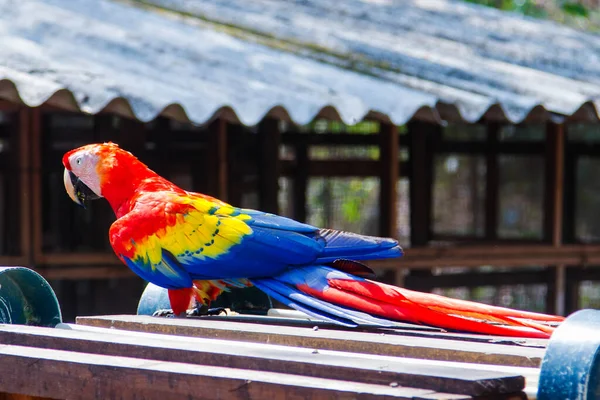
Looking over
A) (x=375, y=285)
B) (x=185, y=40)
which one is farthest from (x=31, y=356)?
(x=185, y=40)

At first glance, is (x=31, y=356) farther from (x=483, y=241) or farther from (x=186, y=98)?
(x=483, y=241)

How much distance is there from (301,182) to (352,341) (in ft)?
15.8

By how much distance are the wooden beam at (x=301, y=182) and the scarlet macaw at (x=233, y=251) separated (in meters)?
3.75

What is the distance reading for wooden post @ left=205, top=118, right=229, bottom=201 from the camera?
5.09m

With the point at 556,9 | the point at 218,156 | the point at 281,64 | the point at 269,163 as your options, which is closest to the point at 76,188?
the point at 218,156

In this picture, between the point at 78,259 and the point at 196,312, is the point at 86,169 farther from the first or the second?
the point at 78,259

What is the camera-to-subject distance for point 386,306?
226 cm

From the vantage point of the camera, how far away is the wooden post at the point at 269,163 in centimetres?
558

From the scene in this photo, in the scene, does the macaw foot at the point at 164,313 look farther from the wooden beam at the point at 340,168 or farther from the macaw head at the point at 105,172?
the wooden beam at the point at 340,168

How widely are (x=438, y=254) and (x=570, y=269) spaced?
4.24ft

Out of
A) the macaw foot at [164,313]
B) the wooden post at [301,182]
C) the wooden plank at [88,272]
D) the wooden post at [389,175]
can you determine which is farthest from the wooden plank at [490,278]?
the macaw foot at [164,313]

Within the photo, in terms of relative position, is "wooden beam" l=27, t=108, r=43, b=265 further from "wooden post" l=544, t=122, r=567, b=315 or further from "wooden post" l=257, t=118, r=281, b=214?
"wooden post" l=544, t=122, r=567, b=315

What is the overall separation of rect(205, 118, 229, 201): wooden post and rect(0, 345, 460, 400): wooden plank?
3.23 metres

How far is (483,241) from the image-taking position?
7.05m
